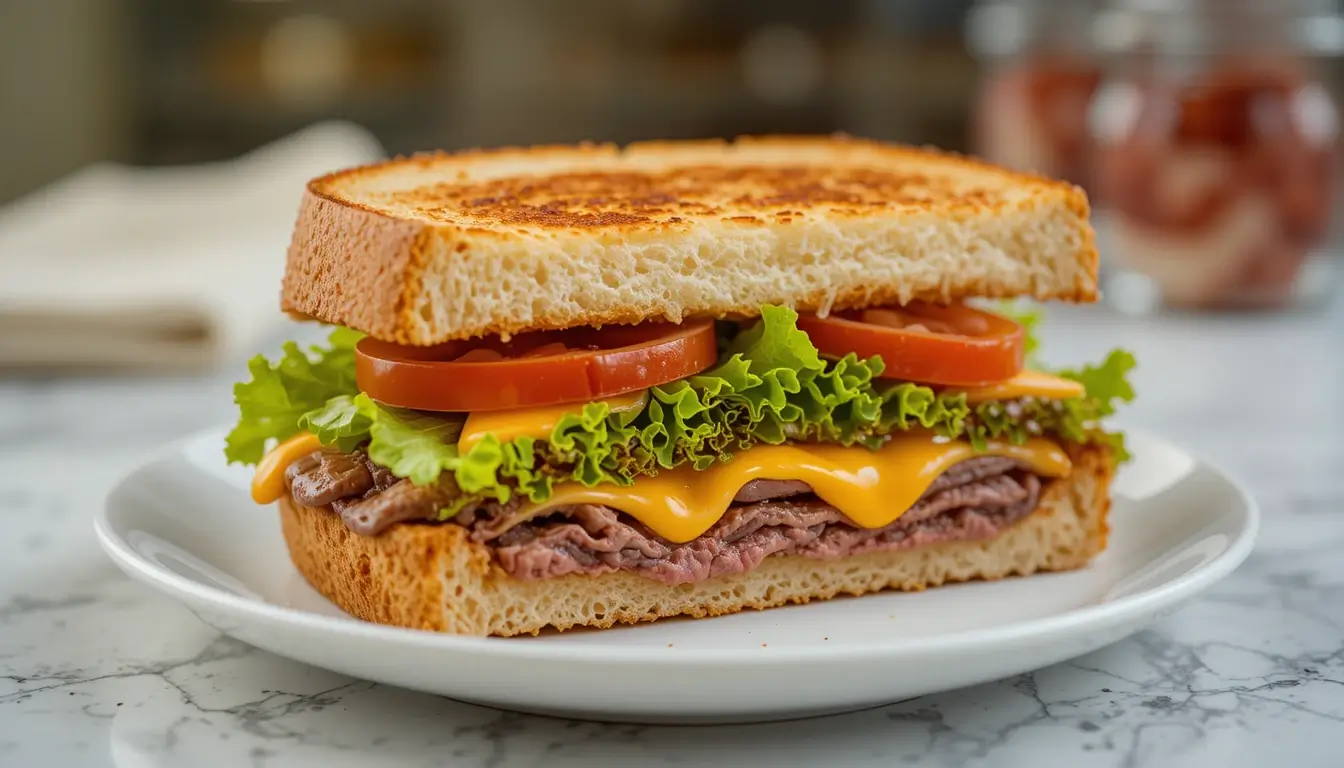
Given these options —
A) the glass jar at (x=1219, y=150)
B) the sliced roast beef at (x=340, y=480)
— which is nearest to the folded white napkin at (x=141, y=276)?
the sliced roast beef at (x=340, y=480)

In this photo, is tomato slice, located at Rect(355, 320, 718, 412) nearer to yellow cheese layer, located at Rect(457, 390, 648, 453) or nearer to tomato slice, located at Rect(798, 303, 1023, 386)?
yellow cheese layer, located at Rect(457, 390, 648, 453)

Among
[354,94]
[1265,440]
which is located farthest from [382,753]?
[354,94]

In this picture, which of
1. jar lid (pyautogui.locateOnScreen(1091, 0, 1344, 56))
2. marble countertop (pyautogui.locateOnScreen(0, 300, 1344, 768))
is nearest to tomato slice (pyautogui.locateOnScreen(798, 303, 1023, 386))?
marble countertop (pyautogui.locateOnScreen(0, 300, 1344, 768))

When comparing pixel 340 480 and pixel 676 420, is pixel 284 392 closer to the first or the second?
pixel 340 480

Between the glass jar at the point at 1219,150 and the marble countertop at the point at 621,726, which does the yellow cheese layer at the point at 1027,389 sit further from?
the glass jar at the point at 1219,150

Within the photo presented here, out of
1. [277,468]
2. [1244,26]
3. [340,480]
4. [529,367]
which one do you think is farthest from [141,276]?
[1244,26]

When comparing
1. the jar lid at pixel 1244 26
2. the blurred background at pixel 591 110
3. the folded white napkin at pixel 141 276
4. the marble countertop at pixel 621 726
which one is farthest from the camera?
the jar lid at pixel 1244 26
